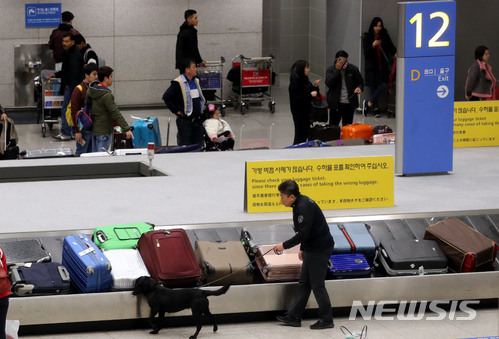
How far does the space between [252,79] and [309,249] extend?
10.9 meters

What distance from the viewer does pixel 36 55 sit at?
1808 cm

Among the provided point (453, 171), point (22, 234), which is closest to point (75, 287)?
point (22, 234)

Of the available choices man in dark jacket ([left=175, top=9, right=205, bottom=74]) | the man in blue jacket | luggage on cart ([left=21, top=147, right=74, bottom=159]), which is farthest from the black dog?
man in dark jacket ([left=175, top=9, right=205, bottom=74])

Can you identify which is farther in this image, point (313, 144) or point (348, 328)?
point (313, 144)

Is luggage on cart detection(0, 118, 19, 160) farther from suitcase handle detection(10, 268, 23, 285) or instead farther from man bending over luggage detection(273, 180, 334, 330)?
man bending over luggage detection(273, 180, 334, 330)

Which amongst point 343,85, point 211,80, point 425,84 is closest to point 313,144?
point 425,84

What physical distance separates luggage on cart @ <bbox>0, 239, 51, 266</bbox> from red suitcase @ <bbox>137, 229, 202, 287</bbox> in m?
0.82

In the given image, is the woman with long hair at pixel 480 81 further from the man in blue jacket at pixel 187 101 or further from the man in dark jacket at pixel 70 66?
the man in dark jacket at pixel 70 66

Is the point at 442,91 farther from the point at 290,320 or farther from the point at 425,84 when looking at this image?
the point at 290,320

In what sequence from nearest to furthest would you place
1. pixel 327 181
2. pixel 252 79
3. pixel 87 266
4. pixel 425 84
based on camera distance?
pixel 87 266
pixel 327 181
pixel 425 84
pixel 252 79

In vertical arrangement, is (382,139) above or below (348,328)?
above

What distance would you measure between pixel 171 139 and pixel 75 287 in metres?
8.14

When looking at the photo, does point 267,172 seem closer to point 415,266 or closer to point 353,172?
point 353,172

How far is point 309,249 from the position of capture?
792 cm
